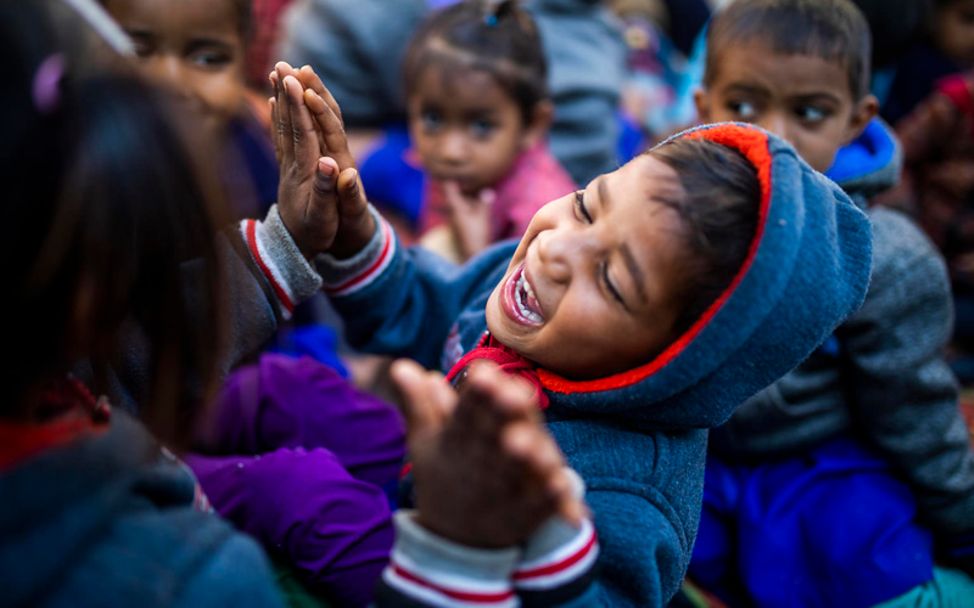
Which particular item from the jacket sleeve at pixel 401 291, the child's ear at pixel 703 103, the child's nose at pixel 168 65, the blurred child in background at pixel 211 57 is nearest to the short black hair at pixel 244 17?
the blurred child in background at pixel 211 57

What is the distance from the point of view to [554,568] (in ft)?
2.53

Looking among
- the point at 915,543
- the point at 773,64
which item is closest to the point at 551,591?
the point at 915,543

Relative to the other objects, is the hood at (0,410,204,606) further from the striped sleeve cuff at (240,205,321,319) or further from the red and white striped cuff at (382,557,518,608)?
the striped sleeve cuff at (240,205,321,319)

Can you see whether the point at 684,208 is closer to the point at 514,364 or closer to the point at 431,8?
the point at 514,364

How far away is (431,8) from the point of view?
2.81 metres

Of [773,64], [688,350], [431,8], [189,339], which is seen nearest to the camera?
[189,339]

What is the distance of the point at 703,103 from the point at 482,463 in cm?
123

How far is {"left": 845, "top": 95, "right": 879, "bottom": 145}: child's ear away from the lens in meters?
1.62

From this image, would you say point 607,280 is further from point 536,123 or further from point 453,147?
point 536,123

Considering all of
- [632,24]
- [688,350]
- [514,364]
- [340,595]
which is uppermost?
[688,350]

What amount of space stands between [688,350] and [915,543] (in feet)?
2.53

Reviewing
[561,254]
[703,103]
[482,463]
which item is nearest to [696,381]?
[561,254]

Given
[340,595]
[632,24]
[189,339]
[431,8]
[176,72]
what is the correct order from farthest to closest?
[632,24], [431,8], [176,72], [340,595], [189,339]

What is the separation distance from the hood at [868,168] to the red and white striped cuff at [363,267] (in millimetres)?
824
